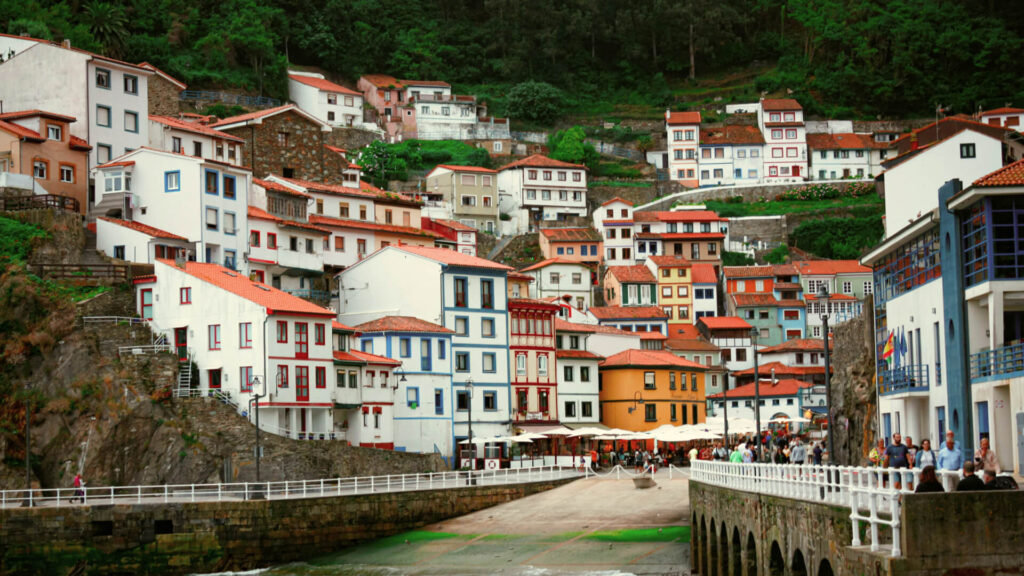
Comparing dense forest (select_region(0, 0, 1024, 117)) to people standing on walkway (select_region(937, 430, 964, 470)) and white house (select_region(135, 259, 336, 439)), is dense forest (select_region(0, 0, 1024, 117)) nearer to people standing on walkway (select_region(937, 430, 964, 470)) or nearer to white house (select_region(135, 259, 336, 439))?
white house (select_region(135, 259, 336, 439))

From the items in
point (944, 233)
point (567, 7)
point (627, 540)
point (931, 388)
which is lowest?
point (627, 540)

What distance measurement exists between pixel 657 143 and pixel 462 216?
31637 millimetres

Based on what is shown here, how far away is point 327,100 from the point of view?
135 metres

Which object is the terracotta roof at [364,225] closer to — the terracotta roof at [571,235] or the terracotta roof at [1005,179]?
the terracotta roof at [571,235]

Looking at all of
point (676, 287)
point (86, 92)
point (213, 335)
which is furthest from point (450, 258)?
point (676, 287)

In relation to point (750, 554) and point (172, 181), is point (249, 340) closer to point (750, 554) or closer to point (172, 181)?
point (172, 181)

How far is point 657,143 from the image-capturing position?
145m

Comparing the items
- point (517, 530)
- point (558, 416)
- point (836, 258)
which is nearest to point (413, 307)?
point (558, 416)

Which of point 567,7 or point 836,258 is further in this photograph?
point 567,7

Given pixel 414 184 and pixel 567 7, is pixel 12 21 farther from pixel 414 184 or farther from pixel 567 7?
pixel 567 7

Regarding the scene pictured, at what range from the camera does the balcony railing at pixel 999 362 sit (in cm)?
3478

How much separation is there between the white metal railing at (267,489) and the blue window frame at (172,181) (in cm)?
1971

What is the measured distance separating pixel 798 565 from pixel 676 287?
86.3 metres

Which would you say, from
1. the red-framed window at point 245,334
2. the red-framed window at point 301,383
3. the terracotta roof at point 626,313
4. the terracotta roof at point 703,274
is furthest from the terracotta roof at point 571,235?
A: the red-framed window at point 245,334
